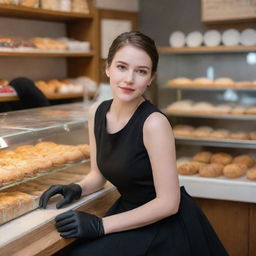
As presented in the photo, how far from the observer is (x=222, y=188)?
310 centimetres

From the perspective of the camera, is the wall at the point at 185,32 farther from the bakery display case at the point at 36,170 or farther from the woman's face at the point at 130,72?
the woman's face at the point at 130,72

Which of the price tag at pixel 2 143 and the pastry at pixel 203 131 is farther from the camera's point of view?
the pastry at pixel 203 131

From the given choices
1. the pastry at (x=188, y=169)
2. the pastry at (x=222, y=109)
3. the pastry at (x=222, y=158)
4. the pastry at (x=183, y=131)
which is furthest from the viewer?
the pastry at (x=183, y=131)

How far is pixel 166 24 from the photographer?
413cm

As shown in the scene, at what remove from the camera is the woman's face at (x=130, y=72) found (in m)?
1.80

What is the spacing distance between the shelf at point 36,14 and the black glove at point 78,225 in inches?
67.6

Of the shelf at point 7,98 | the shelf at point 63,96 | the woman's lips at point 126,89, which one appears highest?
the woman's lips at point 126,89

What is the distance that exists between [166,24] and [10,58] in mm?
1573

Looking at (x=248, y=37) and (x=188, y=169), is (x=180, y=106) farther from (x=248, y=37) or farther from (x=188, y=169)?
(x=248, y=37)

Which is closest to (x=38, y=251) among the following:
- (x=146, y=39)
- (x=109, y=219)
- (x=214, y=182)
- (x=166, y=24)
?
(x=109, y=219)

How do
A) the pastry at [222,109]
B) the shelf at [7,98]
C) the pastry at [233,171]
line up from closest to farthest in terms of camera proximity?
the shelf at [7,98]
the pastry at [233,171]
the pastry at [222,109]

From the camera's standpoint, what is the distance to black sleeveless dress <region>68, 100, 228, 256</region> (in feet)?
5.91

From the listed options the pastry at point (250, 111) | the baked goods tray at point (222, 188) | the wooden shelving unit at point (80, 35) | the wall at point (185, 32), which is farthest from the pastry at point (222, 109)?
the wooden shelving unit at point (80, 35)

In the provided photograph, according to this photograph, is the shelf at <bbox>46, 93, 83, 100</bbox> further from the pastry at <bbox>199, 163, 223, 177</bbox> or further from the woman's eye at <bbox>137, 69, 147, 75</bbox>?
the woman's eye at <bbox>137, 69, 147, 75</bbox>
